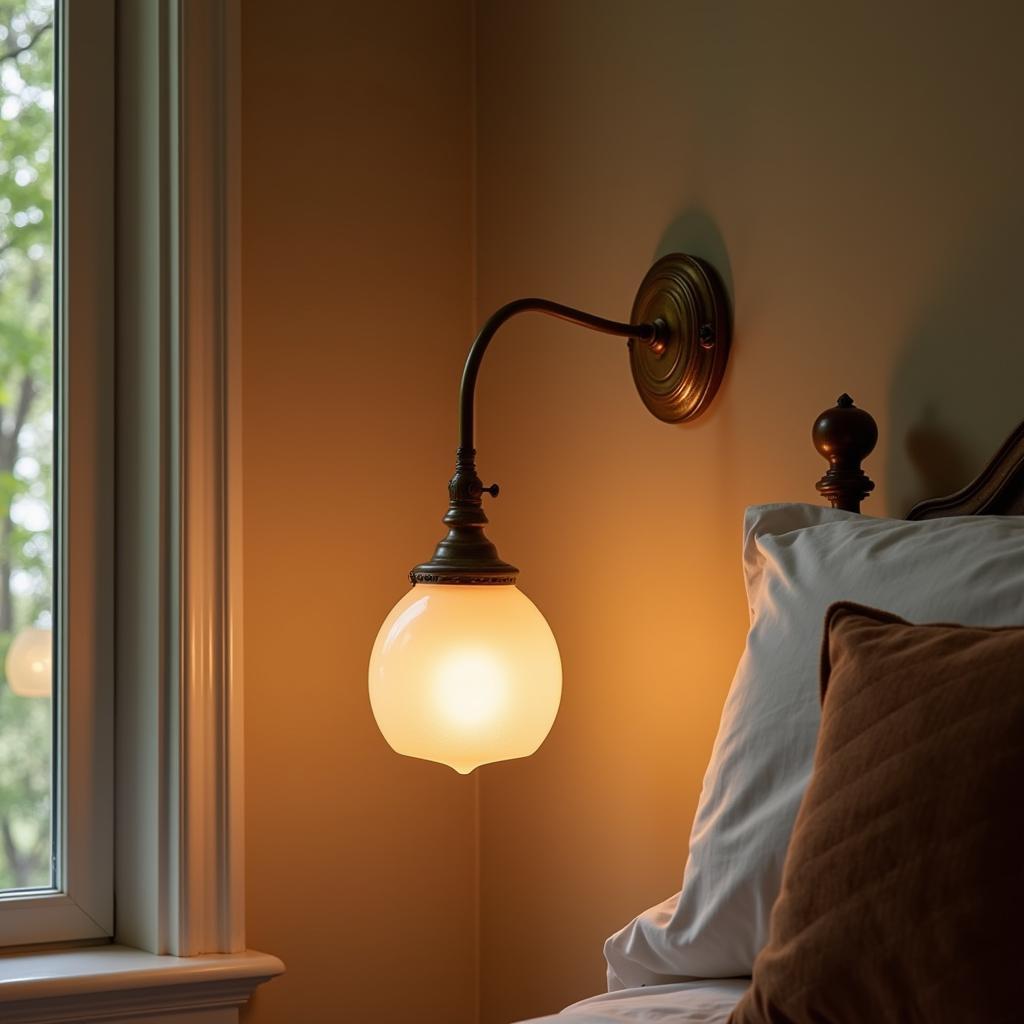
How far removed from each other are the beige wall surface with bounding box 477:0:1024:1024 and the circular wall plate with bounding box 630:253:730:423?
0.02m

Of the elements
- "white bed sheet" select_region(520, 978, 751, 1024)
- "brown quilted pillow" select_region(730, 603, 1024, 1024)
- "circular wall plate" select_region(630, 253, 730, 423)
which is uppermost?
"circular wall plate" select_region(630, 253, 730, 423)

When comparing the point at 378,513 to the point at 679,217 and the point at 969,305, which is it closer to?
the point at 679,217

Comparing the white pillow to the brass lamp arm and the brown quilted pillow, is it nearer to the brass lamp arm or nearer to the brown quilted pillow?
the brown quilted pillow

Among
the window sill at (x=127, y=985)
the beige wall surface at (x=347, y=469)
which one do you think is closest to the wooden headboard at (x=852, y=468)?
the beige wall surface at (x=347, y=469)

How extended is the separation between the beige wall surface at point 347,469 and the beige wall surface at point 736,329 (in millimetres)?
85

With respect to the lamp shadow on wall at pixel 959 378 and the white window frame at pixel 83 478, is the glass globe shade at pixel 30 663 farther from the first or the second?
the lamp shadow on wall at pixel 959 378

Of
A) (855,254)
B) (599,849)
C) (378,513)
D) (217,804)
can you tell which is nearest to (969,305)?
(855,254)

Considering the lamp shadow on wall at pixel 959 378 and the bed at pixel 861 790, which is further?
the lamp shadow on wall at pixel 959 378

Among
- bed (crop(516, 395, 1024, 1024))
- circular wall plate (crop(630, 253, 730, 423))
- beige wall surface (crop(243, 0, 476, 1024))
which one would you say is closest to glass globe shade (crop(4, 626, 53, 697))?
beige wall surface (crop(243, 0, 476, 1024))

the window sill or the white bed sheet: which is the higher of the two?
the white bed sheet

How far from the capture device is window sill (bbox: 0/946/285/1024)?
66.9 inches

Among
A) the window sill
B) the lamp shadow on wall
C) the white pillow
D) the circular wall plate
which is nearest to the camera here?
the white pillow

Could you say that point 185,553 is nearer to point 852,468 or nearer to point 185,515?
point 185,515

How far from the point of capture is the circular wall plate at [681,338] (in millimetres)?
1528
